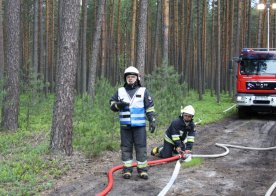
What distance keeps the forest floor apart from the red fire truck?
14.5ft

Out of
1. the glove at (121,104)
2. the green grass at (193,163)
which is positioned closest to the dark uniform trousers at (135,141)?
the glove at (121,104)

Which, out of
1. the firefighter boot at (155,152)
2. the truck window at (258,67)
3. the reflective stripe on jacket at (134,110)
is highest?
the truck window at (258,67)

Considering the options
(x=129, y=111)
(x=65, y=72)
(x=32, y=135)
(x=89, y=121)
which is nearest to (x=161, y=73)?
(x=89, y=121)

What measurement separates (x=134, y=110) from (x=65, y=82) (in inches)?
85.6

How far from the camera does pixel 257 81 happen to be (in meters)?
14.8

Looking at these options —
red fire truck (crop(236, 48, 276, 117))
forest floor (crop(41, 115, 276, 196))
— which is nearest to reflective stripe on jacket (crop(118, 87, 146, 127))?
forest floor (crop(41, 115, 276, 196))

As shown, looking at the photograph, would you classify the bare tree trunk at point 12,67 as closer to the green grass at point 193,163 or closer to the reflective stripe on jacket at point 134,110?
the reflective stripe on jacket at point 134,110

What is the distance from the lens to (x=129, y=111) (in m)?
6.74

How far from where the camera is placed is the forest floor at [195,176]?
6082 millimetres

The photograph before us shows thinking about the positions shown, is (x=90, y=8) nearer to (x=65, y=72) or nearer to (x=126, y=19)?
(x=126, y=19)

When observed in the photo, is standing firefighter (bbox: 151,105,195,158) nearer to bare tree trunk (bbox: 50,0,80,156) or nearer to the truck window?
bare tree trunk (bbox: 50,0,80,156)

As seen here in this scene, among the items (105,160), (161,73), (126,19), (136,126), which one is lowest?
(105,160)

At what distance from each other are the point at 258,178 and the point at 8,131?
8.59m

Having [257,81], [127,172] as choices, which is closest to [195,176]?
[127,172]
